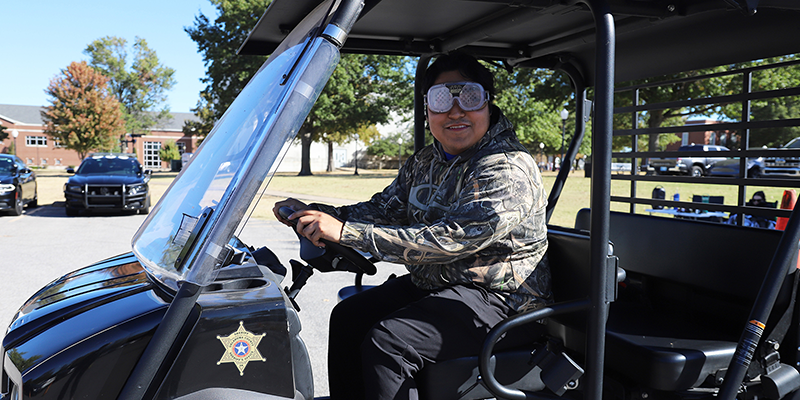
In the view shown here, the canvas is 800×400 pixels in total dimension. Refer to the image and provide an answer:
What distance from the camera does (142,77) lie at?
174 ft

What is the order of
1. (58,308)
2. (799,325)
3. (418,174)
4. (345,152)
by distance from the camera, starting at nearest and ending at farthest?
(58,308)
(799,325)
(418,174)
(345,152)

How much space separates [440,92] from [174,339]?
1.23m

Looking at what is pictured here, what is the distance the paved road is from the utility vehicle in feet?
5.22

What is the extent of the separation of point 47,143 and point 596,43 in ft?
228

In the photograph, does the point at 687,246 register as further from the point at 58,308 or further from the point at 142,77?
the point at 142,77

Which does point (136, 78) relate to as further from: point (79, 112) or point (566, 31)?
point (566, 31)

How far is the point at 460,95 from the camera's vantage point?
2035mm

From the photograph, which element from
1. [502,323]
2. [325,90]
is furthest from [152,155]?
[502,323]

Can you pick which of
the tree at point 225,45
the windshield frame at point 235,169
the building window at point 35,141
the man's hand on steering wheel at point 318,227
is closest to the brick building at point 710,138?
the man's hand on steering wheel at point 318,227

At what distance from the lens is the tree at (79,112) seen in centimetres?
3838

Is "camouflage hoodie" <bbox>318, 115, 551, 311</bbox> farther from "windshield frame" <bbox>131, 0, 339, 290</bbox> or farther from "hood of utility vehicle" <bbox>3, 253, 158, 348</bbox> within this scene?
"hood of utility vehicle" <bbox>3, 253, 158, 348</bbox>

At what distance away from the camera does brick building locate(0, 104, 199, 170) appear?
58.8 m

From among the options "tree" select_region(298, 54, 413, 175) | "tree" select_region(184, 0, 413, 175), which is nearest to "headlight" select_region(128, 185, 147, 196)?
"tree" select_region(184, 0, 413, 175)

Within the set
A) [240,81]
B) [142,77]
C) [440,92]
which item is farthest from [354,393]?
[142,77]
